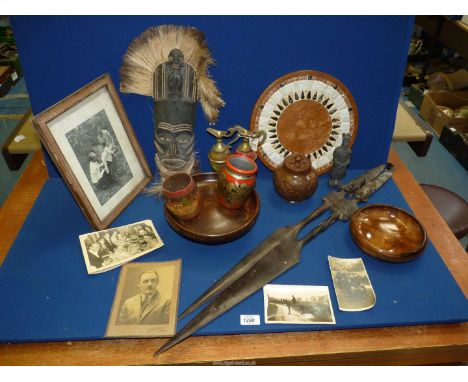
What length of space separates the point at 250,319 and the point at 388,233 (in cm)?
57

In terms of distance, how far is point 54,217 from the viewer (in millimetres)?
1382

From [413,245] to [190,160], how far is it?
0.82 metres

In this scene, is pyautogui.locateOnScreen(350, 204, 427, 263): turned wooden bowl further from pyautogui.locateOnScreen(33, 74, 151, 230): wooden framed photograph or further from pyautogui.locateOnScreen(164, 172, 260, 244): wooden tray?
pyautogui.locateOnScreen(33, 74, 151, 230): wooden framed photograph

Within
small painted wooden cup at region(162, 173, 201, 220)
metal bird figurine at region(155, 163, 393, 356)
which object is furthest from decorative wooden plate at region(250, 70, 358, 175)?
small painted wooden cup at region(162, 173, 201, 220)

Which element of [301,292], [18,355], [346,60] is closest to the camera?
[18,355]

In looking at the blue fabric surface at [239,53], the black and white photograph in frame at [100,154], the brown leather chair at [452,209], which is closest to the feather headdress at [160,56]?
the blue fabric surface at [239,53]

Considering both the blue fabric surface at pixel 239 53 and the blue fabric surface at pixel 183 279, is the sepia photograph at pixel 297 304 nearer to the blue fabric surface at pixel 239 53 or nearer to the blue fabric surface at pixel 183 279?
the blue fabric surface at pixel 183 279

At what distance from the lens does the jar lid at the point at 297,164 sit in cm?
135

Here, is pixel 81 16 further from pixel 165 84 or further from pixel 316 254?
pixel 316 254

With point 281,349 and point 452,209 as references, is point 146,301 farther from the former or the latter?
point 452,209

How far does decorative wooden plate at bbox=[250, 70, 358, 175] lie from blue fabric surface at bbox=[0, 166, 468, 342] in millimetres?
222

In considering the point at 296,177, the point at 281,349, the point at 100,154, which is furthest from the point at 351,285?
the point at 100,154

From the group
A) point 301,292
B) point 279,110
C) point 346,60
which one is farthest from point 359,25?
point 301,292

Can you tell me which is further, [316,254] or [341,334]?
[316,254]
